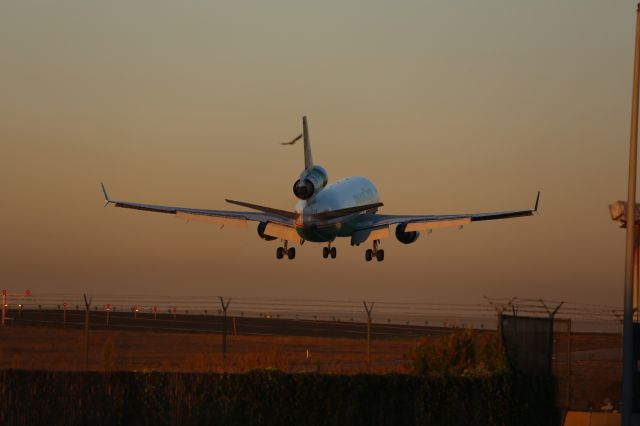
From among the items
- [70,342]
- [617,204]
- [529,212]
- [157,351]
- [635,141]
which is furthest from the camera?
[529,212]

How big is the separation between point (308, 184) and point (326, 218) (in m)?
2.40

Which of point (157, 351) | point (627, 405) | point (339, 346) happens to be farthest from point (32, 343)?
point (627, 405)

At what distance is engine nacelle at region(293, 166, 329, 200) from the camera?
65.2 metres

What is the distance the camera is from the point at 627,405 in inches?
1024

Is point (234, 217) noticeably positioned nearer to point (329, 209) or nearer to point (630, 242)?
point (329, 209)

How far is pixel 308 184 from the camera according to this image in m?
65.4

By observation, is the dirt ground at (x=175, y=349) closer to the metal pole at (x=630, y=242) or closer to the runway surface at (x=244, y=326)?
the runway surface at (x=244, y=326)

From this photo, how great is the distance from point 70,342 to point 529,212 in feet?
84.4

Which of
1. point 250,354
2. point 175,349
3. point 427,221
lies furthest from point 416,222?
point 250,354

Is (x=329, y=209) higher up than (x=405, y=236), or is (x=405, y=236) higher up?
(x=329, y=209)

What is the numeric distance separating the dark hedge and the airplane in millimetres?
34412

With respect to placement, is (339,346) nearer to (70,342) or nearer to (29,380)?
(70,342)

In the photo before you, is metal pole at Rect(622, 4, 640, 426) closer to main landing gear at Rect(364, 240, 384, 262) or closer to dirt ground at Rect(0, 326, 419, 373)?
dirt ground at Rect(0, 326, 419, 373)

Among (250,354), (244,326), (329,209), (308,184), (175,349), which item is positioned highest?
(308,184)
